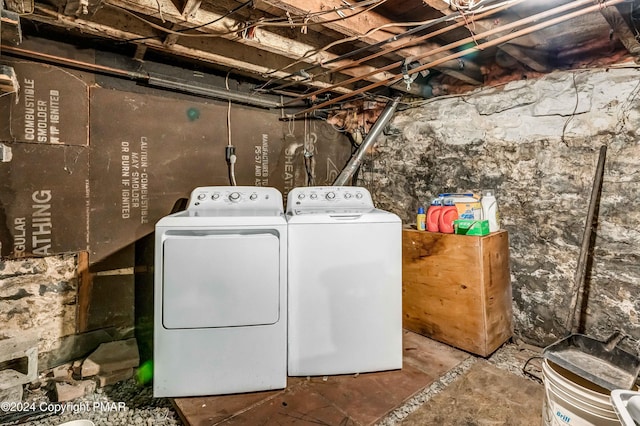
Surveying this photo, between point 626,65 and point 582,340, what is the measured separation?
164 centimetres

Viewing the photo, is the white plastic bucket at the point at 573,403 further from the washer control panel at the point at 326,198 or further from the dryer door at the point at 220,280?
the washer control panel at the point at 326,198

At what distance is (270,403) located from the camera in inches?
66.1

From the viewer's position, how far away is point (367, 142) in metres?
3.22

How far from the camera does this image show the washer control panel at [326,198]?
91.4 inches

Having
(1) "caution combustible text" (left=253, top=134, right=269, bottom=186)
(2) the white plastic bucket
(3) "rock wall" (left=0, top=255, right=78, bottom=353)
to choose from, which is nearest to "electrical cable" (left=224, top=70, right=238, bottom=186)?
(1) "caution combustible text" (left=253, top=134, right=269, bottom=186)

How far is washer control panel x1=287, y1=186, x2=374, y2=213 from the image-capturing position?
232 centimetres

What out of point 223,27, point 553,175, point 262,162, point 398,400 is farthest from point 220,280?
point 553,175

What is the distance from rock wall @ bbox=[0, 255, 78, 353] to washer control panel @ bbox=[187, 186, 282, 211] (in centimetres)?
88

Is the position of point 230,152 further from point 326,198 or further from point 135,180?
point 326,198

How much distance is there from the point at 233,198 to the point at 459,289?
162 cm

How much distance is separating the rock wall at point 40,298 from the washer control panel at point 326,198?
1477 millimetres

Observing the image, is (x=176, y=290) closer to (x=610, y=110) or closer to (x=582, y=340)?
(x=582, y=340)

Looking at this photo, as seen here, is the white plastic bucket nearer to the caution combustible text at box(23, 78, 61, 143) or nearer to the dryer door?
the dryer door

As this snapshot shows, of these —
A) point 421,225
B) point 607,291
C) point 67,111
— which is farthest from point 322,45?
point 607,291
